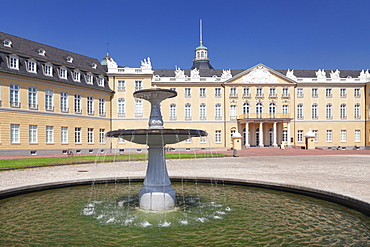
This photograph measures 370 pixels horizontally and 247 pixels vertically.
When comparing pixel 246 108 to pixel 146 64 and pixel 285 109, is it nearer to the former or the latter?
pixel 285 109

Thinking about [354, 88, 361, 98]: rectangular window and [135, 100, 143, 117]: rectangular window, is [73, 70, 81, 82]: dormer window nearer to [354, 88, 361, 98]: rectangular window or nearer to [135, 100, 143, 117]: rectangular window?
[135, 100, 143, 117]: rectangular window

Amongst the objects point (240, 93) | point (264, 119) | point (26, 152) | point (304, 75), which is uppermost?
point (304, 75)

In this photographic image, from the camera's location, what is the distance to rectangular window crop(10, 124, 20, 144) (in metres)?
31.3

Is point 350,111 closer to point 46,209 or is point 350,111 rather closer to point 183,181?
point 183,181

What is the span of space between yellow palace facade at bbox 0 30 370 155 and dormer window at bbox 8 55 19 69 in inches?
265

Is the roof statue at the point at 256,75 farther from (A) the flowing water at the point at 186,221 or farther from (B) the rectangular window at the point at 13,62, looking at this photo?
(A) the flowing water at the point at 186,221

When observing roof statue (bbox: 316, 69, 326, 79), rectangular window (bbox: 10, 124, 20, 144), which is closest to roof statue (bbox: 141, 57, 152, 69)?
rectangular window (bbox: 10, 124, 20, 144)

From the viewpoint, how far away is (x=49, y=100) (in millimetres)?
35219

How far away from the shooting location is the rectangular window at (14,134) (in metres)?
31.3

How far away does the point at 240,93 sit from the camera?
154ft

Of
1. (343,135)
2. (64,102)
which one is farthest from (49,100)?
(343,135)

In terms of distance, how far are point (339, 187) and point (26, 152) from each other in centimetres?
3247

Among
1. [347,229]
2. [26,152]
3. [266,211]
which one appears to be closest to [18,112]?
[26,152]

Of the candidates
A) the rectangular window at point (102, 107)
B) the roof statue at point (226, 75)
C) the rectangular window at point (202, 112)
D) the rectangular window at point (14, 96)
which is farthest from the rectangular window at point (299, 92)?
the rectangular window at point (14, 96)
